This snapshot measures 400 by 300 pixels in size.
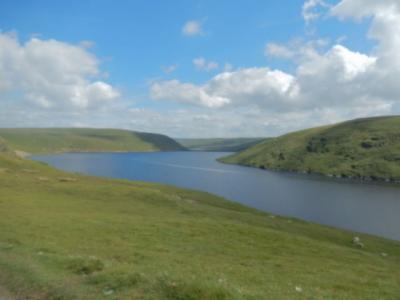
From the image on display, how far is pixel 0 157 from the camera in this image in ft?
389

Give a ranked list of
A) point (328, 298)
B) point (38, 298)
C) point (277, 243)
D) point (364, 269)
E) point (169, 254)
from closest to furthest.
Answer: point (38, 298) < point (328, 298) < point (169, 254) < point (364, 269) < point (277, 243)

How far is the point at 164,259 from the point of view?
23641mm

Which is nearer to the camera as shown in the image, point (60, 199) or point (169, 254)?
point (169, 254)

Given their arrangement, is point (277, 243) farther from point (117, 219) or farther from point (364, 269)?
point (117, 219)

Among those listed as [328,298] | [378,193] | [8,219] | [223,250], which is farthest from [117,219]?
[378,193]

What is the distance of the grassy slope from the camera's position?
13.7 meters

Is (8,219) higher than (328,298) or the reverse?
the reverse

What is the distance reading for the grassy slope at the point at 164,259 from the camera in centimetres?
1366

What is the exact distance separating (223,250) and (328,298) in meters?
16.5

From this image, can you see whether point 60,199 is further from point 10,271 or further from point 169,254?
point 10,271

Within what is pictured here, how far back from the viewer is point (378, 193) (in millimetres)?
140000

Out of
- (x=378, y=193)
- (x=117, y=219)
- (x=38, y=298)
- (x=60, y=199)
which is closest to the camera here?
(x=38, y=298)

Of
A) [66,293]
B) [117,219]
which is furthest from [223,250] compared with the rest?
[66,293]

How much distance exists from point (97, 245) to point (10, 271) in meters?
10.9
